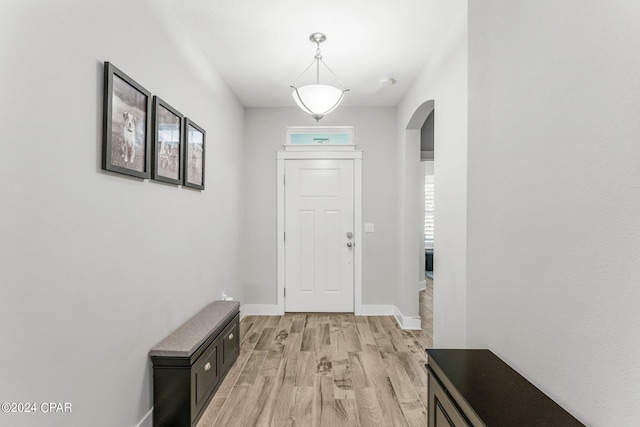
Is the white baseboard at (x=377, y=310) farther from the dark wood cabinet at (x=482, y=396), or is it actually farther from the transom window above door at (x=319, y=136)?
the dark wood cabinet at (x=482, y=396)

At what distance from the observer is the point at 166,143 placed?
2.20 m

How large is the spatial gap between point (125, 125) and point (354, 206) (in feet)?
9.88

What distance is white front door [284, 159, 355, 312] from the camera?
435 cm

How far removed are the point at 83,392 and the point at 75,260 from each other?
56 centimetres

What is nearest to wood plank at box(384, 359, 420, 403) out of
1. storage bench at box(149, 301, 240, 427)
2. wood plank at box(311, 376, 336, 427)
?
wood plank at box(311, 376, 336, 427)

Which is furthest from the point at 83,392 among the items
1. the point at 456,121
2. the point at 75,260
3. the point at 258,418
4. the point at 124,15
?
the point at 456,121

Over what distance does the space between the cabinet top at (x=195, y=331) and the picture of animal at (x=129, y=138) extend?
1.09 m

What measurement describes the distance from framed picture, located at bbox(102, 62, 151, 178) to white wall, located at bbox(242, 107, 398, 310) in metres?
2.44

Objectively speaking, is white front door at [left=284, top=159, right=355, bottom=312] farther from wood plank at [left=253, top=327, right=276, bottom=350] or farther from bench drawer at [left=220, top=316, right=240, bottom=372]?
bench drawer at [left=220, top=316, right=240, bottom=372]

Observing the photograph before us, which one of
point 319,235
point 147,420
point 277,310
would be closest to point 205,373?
point 147,420

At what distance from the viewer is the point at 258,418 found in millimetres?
2109

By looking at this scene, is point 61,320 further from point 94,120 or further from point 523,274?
point 523,274

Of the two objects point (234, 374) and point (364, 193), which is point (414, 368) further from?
point (364, 193)

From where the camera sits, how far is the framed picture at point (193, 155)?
8.26 ft
